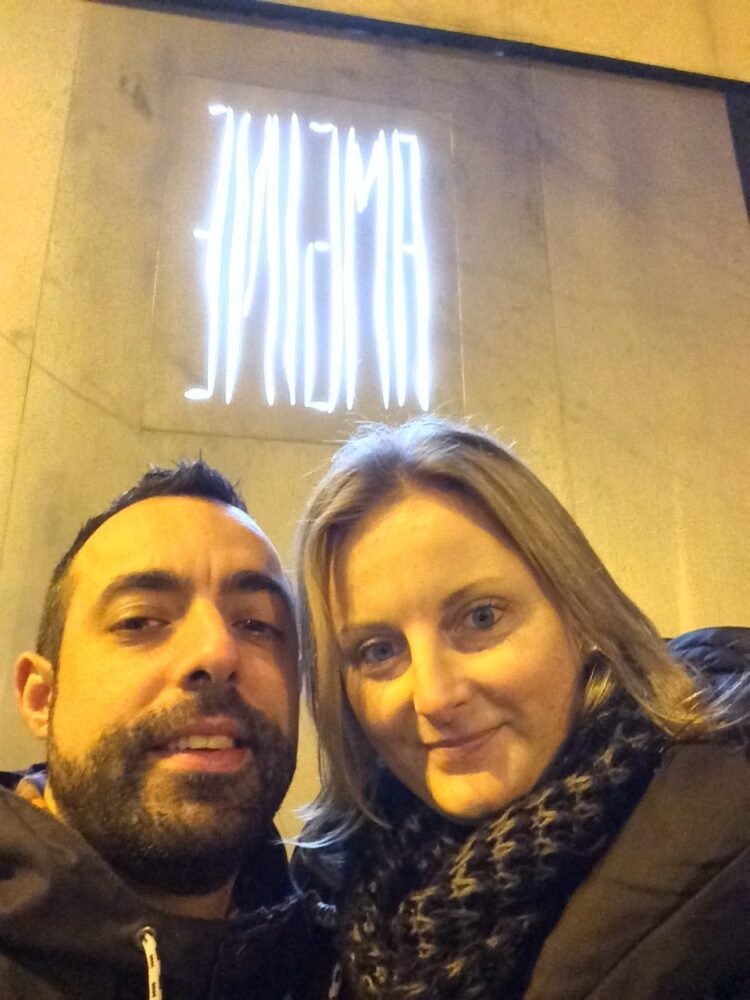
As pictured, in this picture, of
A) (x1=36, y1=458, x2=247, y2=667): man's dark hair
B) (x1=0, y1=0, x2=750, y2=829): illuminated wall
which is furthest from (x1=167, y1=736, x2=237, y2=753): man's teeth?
(x1=0, y1=0, x2=750, y2=829): illuminated wall

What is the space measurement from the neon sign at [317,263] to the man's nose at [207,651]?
0.91 meters

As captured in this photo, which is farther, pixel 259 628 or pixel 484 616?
pixel 259 628

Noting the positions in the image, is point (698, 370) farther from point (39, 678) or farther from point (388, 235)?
point (39, 678)

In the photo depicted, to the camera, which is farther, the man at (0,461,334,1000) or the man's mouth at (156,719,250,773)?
the man's mouth at (156,719,250,773)

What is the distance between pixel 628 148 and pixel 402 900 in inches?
79.1

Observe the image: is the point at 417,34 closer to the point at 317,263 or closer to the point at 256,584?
the point at 317,263

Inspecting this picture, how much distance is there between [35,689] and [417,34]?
1954mm

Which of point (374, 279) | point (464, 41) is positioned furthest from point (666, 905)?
point (464, 41)

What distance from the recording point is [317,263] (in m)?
1.91

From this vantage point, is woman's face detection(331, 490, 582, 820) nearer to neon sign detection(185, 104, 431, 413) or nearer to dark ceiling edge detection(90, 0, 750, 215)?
neon sign detection(185, 104, 431, 413)

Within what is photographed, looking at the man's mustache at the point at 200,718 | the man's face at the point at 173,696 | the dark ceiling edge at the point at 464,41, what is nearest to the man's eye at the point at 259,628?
the man's face at the point at 173,696

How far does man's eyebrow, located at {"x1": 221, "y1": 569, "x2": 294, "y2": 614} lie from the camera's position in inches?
38.2

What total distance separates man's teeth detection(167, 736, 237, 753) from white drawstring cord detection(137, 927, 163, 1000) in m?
0.16

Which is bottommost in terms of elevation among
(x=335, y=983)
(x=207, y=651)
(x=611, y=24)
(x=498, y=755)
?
(x=335, y=983)
